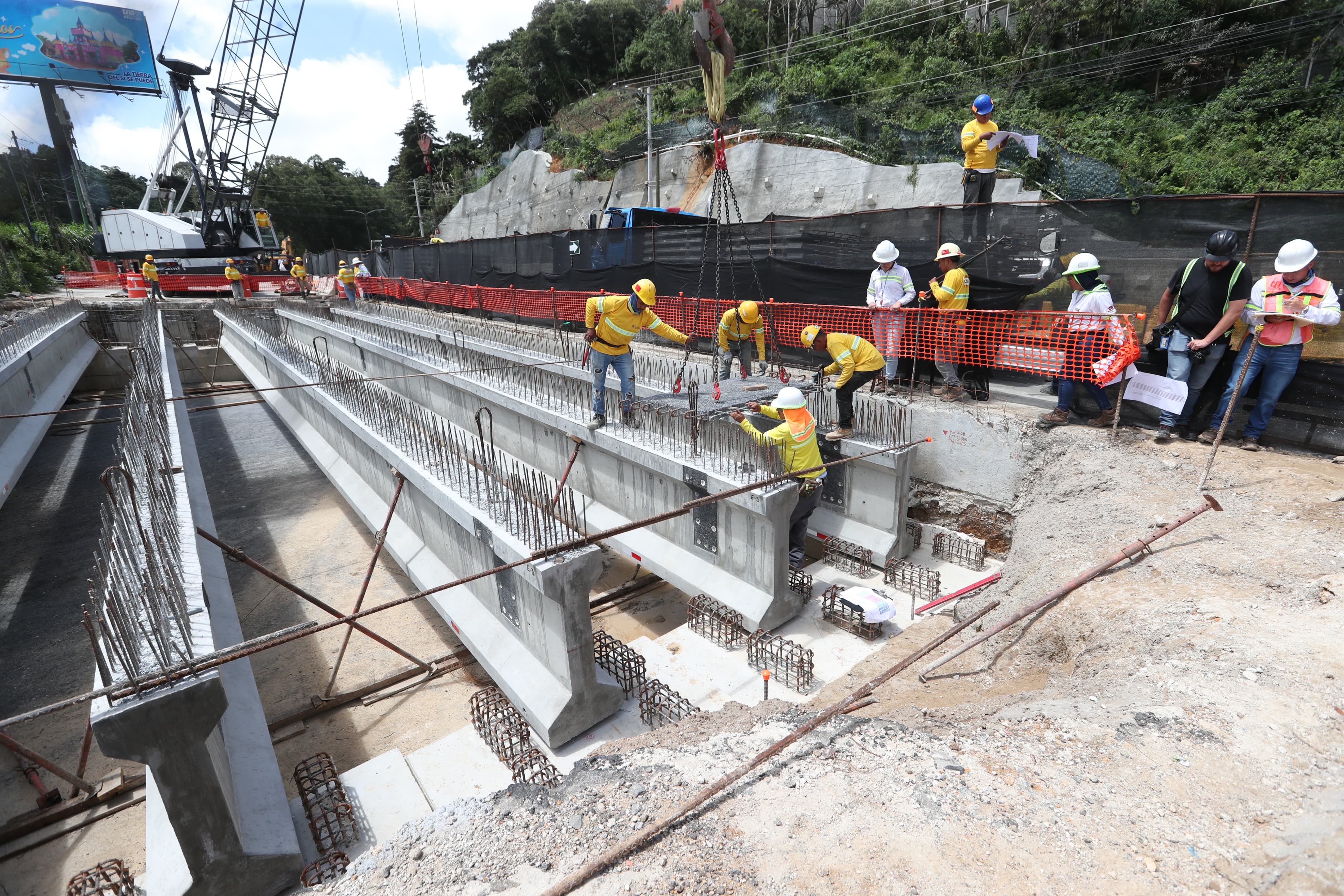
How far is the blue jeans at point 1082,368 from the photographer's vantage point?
705 cm

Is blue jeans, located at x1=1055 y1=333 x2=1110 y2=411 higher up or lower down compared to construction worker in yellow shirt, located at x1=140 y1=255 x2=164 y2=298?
lower down

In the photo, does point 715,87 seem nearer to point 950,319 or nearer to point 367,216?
point 950,319

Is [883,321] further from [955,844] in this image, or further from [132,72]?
[132,72]

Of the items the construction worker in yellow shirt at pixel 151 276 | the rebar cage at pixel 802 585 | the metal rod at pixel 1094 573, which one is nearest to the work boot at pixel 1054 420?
the metal rod at pixel 1094 573

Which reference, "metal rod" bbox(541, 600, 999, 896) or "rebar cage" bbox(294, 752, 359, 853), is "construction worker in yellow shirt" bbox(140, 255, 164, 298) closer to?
"rebar cage" bbox(294, 752, 359, 853)

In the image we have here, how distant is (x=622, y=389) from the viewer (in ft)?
26.8

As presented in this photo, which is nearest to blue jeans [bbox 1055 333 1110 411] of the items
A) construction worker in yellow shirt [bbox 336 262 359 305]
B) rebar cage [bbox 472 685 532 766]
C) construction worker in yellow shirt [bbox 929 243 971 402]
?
construction worker in yellow shirt [bbox 929 243 971 402]

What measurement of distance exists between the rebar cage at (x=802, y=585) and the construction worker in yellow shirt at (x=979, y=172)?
5827 mm

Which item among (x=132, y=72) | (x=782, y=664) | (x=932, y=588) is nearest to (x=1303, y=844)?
(x=782, y=664)

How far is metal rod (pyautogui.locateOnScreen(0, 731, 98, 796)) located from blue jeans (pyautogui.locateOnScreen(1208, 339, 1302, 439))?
10270mm

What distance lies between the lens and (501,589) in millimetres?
5527

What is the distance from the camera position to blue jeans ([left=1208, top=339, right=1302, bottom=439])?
589 centimetres

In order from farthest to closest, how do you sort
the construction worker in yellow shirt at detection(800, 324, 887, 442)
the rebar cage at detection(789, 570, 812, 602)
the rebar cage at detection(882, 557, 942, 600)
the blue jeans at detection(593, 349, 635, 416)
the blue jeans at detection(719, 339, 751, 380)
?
1. the blue jeans at detection(719, 339, 751, 380)
2. the blue jeans at detection(593, 349, 635, 416)
3. the construction worker in yellow shirt at detection(800, 324, 887, 442)
4. the rebar cage at detection(882, 557, 942, 600)
5. the rebar cage at detection(789, 570, 812, 602)

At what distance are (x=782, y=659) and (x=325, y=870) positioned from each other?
12.3 feet
